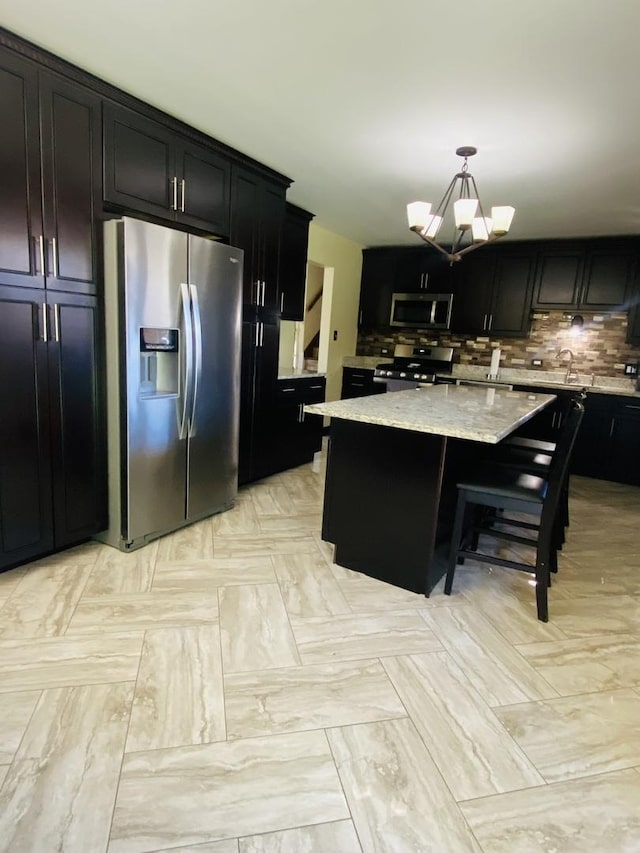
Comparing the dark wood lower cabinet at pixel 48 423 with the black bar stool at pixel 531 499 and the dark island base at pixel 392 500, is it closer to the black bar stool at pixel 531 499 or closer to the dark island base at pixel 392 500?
the dark island base at pixel 392 500

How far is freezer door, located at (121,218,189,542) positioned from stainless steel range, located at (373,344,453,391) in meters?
3.39

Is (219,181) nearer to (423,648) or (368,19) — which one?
(368,19)

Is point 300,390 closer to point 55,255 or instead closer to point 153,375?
point 153,375

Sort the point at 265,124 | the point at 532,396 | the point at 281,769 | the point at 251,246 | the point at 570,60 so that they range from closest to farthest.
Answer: the point at 281,769, the point at 570,60, the point at 265,124, the point at 251,246, the point at 532,396

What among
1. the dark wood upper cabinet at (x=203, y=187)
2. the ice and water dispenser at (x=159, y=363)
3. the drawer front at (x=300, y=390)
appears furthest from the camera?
the drawer front at (x=300, y=390)

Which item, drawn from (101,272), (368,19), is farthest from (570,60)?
(101,272)

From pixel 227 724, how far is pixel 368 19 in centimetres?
251

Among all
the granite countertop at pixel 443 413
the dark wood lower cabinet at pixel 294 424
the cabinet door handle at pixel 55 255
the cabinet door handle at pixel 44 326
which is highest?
the cabinet door handle at pixel 55 255

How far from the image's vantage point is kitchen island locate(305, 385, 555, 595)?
7.24 ft

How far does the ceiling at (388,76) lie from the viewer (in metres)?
1.72

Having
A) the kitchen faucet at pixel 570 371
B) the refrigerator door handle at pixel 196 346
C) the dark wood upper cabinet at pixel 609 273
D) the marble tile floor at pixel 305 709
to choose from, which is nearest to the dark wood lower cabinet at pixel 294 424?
the refrigerator door handle at pixel 196 346

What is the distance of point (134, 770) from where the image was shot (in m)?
1.31

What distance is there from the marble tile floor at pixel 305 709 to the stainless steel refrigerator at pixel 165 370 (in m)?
0.34

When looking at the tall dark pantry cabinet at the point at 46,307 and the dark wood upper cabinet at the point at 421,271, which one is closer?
the tall dark pantry cabinet at the point at 46,307
